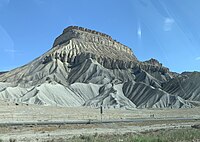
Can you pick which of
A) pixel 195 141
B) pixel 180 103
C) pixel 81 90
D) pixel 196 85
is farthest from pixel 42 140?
pixel 196 85

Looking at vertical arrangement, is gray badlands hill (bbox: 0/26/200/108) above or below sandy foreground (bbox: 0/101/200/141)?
above

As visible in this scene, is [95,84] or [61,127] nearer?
[61,127]

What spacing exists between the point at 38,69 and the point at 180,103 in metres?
84.4

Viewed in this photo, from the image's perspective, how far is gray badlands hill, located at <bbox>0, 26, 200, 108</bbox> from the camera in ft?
434

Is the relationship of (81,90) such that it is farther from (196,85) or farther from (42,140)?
(42,140)

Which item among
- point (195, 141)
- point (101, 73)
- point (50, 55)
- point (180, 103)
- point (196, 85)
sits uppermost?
point (50, 55)

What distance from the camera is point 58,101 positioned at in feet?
418

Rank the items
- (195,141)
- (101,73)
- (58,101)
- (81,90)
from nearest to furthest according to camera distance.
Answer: (195,141), (58,101), (81,90), (101,73)

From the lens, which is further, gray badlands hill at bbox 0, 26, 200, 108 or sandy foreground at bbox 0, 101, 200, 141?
gray badlands hill at bbox 0, 26, 200, 108

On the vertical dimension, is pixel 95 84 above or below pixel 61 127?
above

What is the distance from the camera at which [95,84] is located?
159875mm

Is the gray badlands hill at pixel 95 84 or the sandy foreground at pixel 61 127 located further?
the gray badlands hill at pixel 95 84

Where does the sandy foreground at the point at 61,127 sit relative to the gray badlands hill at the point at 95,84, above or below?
below

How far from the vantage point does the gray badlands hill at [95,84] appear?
434 ft
